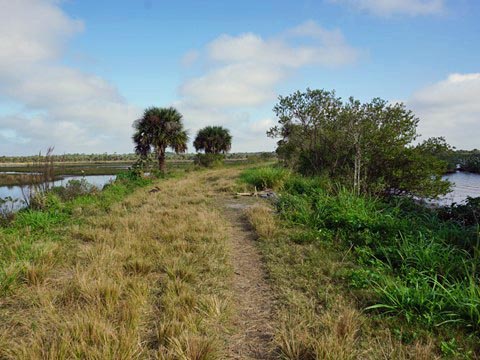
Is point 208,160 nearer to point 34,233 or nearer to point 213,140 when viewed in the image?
point 213,140

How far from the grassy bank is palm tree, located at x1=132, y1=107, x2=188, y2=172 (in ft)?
64.8

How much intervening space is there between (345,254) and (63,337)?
4.12m

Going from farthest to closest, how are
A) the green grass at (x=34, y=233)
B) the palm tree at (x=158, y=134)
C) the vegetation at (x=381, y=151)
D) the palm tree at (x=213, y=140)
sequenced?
the palm tree at (x=213, y=140) → the palm tree at (x=158, y=134) → the vegetation at (x=381, y=151) → the green grass at (x=34, y=233)

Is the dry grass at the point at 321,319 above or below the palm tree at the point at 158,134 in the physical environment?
below

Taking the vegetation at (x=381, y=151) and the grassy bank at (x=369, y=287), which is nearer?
the grassy bank at (x=369, y=287)

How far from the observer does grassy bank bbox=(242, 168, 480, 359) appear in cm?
262

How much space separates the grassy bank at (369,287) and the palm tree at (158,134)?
64.8 ft

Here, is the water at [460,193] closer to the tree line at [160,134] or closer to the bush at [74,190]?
the bush at [74,190]

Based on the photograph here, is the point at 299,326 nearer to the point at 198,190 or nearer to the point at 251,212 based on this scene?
the point at 251,212

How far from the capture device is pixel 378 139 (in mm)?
13273

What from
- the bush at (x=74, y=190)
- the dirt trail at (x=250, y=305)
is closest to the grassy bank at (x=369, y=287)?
the dirt trail at (x=250, y=305)

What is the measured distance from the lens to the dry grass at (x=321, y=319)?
97.6 inches

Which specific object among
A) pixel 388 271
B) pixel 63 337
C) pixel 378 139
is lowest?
pixel 388 271

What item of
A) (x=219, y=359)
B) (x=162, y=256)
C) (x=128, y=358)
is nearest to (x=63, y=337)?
(x=128, y=358)
